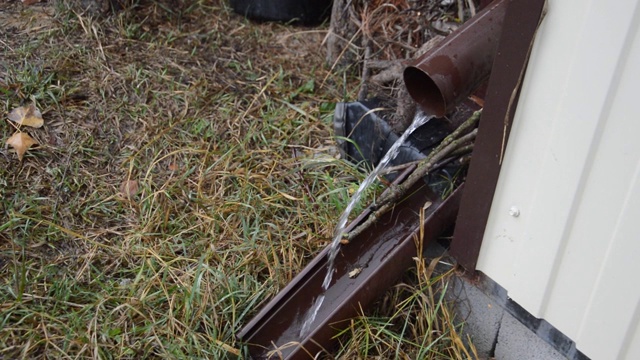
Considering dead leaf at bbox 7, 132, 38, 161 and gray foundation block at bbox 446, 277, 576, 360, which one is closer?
gray foundation block at bbox 446, 277, 576, 360

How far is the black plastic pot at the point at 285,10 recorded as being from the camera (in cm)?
377

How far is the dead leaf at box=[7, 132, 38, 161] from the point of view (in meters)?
2.77

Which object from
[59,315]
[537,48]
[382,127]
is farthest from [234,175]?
[537,48]

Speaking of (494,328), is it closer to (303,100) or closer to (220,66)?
(303,100)

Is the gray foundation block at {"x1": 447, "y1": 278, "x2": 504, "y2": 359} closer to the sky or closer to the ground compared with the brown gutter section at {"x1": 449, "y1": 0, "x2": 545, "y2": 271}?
closer to the ground

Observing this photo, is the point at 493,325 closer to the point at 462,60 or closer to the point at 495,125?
the point at 495,125

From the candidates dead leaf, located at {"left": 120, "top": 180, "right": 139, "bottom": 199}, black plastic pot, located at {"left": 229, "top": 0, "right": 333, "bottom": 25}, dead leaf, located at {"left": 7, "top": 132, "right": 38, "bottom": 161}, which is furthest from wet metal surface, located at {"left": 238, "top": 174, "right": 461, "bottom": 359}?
black plastic pot, located at {"left": 229, "top": 0, "right": 333, "bottom": 25}

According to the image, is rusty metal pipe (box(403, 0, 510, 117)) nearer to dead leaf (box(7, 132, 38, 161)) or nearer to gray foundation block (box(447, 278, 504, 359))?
gray foundation block (box(447, 278, 504, 359))

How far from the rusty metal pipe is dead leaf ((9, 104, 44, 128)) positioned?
187 centimetres

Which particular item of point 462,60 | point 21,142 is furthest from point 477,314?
point 21,142

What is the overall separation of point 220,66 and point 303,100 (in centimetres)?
57

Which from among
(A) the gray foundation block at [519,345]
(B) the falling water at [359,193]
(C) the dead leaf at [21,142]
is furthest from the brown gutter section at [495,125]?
(C) the dead leaf at [21,142]

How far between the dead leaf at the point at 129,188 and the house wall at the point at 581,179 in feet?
5.29

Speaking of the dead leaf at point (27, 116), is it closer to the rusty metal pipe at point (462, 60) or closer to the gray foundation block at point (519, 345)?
the rusty metal pipe at point (462, 60)
